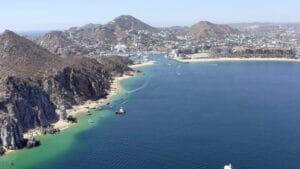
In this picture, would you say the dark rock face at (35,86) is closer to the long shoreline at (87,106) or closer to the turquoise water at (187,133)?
the long shoreline at (87,106)

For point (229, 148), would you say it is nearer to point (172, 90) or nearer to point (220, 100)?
point (220, 100)

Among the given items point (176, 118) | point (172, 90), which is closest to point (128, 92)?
point (172, 90)

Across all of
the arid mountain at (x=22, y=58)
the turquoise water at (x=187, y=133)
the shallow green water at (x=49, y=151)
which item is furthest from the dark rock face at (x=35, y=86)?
the turquoise water at (x=187, y=133)

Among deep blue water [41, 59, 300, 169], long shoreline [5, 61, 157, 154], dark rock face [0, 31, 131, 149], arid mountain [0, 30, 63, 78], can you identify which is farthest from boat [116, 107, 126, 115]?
arid mountain [0, 30, 63, 78]

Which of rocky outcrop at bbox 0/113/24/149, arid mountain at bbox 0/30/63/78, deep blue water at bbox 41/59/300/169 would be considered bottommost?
deep blue water at bbox 41/59/300/169

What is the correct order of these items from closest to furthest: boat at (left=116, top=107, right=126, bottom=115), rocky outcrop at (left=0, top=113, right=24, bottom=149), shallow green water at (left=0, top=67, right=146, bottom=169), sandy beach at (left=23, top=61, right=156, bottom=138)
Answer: shallow green water at (left=0, top=67, right=146, bottom=169), rocky outcrop at (left=0, top=113, right=24, bottom=149), sandy beach at (left=23, top=61, right=156, bottom=138), boat at (left=116, top=107, right=126, bottom=115)

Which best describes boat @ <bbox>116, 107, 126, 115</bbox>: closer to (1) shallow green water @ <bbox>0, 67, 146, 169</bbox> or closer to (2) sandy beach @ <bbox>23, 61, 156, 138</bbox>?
(1) shallow green water @ <bbox>0, 67, 146, 169</bbox>
